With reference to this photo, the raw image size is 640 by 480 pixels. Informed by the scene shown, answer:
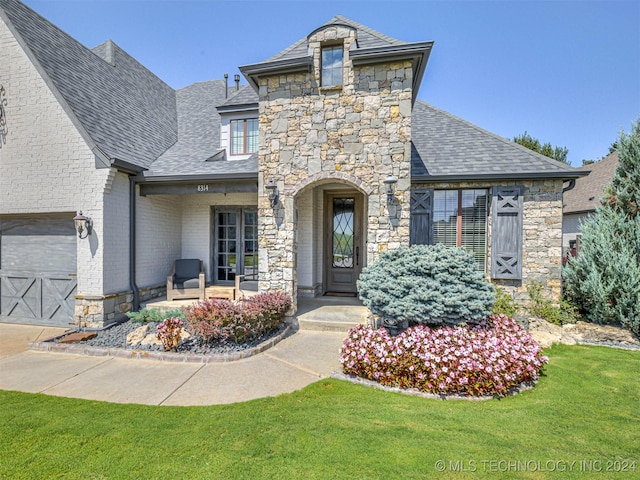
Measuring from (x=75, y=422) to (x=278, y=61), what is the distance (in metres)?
6.60

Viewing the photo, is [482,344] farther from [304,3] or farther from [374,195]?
[304,3]

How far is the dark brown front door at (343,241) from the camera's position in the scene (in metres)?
8.68

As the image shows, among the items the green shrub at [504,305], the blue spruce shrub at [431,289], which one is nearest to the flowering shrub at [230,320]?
the blue spruce shrub at [431,289]

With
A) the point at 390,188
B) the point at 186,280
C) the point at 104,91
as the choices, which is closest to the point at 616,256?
the point at 390,188

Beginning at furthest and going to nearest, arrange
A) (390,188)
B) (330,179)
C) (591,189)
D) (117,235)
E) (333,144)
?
(591,189), (117,235), (330,179), (333,144), (390,188)

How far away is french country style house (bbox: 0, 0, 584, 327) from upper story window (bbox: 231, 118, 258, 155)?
67 cm

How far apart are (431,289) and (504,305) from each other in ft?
9.79

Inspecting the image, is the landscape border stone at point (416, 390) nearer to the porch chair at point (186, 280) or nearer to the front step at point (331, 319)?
the front step at point (331, 319)

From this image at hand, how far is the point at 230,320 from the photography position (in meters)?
5.16

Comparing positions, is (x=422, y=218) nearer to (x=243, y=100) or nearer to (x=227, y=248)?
(x=227, y=248)

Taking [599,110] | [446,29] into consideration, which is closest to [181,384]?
[446,29]

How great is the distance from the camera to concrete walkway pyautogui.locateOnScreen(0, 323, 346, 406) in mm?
3758

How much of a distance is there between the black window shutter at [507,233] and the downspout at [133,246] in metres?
8.62

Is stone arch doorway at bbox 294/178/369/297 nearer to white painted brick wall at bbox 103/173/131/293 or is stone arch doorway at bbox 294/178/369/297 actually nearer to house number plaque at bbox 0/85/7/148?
white painted brick wall at bbox 103/173/131/293
